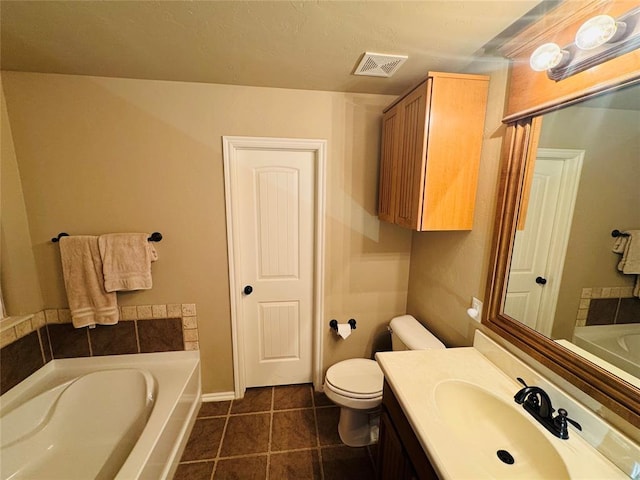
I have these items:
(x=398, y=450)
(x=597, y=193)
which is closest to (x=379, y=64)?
(x=597, y=193)

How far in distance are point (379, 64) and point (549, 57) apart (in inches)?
30.3

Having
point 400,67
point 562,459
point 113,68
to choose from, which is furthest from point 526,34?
point 113,68

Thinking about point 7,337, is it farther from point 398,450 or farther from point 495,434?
point 495,434

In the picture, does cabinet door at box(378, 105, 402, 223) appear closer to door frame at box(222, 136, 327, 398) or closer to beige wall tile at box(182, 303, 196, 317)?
door frame at box(222, 136, 327, 398)

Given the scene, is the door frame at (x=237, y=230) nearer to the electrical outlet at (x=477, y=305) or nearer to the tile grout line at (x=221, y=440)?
the tile grout line at (x=221, y=440)

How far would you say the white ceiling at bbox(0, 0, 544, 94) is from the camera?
1.00 metres

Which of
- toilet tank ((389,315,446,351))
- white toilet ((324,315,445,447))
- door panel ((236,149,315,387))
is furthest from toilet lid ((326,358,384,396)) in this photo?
door panel ((236,149,315,387))

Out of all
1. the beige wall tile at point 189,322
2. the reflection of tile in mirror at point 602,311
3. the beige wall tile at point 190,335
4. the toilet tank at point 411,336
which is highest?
the reflection of tile in mirror at point 602,311

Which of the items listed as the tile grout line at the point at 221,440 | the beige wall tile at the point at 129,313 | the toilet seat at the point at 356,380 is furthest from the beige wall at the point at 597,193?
the beige wall tile at the point at 129,313

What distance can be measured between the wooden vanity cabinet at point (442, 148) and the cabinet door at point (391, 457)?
961mm

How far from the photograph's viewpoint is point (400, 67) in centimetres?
143

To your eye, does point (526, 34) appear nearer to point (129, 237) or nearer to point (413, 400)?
point (413, 400)

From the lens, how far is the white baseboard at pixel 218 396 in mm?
2025

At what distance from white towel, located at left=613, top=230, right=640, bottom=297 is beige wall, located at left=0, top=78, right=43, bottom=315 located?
116 inches
